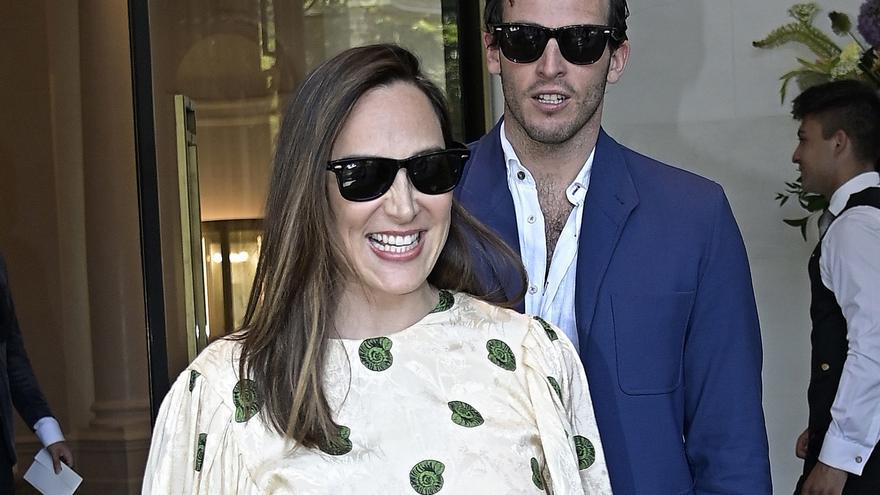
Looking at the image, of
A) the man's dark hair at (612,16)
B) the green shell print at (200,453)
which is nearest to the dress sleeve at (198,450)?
the green shell print at (200,453)

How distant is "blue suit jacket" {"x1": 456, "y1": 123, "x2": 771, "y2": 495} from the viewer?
2.10m

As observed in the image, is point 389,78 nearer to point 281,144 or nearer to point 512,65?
point 281,144

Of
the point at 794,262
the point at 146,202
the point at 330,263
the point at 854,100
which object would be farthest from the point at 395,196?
the point at 794,262

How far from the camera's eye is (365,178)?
1.64 meters

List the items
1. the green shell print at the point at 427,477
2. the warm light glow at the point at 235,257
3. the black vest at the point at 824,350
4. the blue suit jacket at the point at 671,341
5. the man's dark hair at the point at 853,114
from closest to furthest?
the green shell print at the point at 427,477
the blue suit jacket at the point at 671,341
the warm light glow at the point at 235,257
the black vest at the point at 824,350
the man's dark hair at the point at 853,114

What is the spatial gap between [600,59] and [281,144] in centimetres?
69

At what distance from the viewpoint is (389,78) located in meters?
A: 1.70

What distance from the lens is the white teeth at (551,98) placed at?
7.04 ft

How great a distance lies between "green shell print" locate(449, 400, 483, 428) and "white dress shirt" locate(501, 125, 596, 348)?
1.62ft

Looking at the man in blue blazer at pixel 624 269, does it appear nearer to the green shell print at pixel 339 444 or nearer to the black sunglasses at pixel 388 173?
the black sunglasses at pixel 388 173

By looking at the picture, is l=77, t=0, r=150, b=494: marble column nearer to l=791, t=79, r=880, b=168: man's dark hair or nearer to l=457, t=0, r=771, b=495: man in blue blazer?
l=457, t=0, r=771, b=495: man in blue blazer

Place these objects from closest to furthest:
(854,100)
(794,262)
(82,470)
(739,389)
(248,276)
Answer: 1. (739,389)
2. (82,470)
3. (248,276)
4. (854,100)
5. (794,262)

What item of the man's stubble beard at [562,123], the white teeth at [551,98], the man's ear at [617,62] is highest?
the man's ear at [617,62]

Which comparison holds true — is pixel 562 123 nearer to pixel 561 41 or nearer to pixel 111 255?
pixel 561 41
